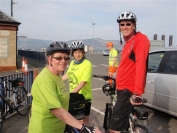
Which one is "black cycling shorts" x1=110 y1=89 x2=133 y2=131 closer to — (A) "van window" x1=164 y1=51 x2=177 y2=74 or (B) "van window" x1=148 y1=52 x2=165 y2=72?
(A) "van window" x1=164 y1=51 x2=177 y2=74

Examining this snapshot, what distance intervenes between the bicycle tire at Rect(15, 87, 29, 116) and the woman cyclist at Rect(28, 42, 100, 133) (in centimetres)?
428

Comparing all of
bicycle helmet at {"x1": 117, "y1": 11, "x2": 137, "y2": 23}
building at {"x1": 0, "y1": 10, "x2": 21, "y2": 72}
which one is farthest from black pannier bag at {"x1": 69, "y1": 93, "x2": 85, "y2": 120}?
building at {"x1": 0, "y1": 10, "x2": 21, "y2": 72}

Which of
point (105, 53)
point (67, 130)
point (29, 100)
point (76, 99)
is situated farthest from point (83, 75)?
point (105, 53)

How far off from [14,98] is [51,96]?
4543mm

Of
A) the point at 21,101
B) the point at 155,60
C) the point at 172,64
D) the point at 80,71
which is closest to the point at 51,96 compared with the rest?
the point at 80,71

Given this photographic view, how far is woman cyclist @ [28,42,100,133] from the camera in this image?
1.87 metres

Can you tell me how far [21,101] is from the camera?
643 centimetres

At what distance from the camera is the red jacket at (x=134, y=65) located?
280 centimetres

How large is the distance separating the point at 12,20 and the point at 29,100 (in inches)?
432

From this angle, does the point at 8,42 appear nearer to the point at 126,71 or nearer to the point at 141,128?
the point at 126,71

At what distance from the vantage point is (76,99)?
2.77m

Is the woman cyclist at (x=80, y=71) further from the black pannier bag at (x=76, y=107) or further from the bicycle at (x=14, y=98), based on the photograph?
the bicycle at (x=14, y=98)

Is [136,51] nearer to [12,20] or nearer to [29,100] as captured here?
[29,100]

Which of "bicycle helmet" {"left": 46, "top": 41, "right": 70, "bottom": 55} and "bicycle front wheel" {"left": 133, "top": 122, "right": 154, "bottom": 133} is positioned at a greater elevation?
"bicycle helmet" {"left": 46, "top": 41, "right": 70, "bottom": 55}
